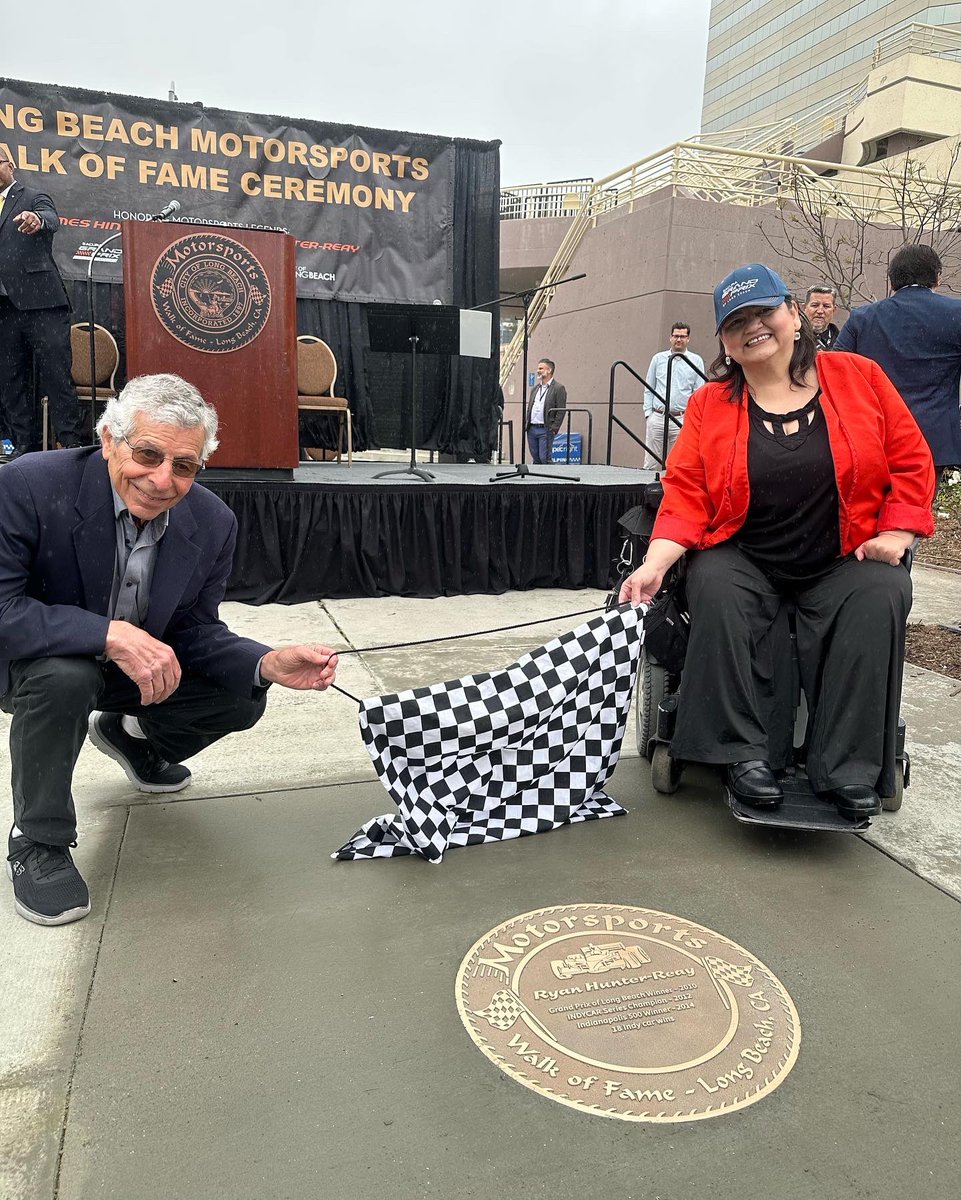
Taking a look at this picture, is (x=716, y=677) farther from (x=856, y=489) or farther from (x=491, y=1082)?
(x=491, y=1082)

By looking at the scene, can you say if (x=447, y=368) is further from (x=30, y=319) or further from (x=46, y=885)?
(x=46, y=885)

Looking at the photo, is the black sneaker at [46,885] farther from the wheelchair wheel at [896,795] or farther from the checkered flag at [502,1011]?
the wheelchair wheel at [896,795]

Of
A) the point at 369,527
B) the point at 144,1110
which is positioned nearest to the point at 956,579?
the point at 369,527

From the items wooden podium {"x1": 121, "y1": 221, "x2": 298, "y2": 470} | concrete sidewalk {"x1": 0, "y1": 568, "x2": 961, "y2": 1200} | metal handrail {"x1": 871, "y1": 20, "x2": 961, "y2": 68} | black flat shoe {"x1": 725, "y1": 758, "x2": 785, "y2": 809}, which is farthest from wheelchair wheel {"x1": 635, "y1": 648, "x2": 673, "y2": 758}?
metal handrail {"x1": 871, "y1": 20, "x2": 961, "y2": 68}

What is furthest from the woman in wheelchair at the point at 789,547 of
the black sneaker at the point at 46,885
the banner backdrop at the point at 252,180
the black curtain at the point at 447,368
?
the black curtain at the point at 447,368

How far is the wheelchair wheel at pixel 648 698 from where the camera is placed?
8.47ft

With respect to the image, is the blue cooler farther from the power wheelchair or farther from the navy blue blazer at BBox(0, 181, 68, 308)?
the power wheelchair

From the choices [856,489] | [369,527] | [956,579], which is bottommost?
[956,579]

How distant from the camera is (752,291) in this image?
2.20m

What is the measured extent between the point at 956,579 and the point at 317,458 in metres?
5.41

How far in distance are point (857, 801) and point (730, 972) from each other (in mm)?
628

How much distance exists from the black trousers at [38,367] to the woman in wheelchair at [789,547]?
4.45 metres

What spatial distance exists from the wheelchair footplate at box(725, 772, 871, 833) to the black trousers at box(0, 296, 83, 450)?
491 centimetres

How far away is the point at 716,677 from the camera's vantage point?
218 cm
